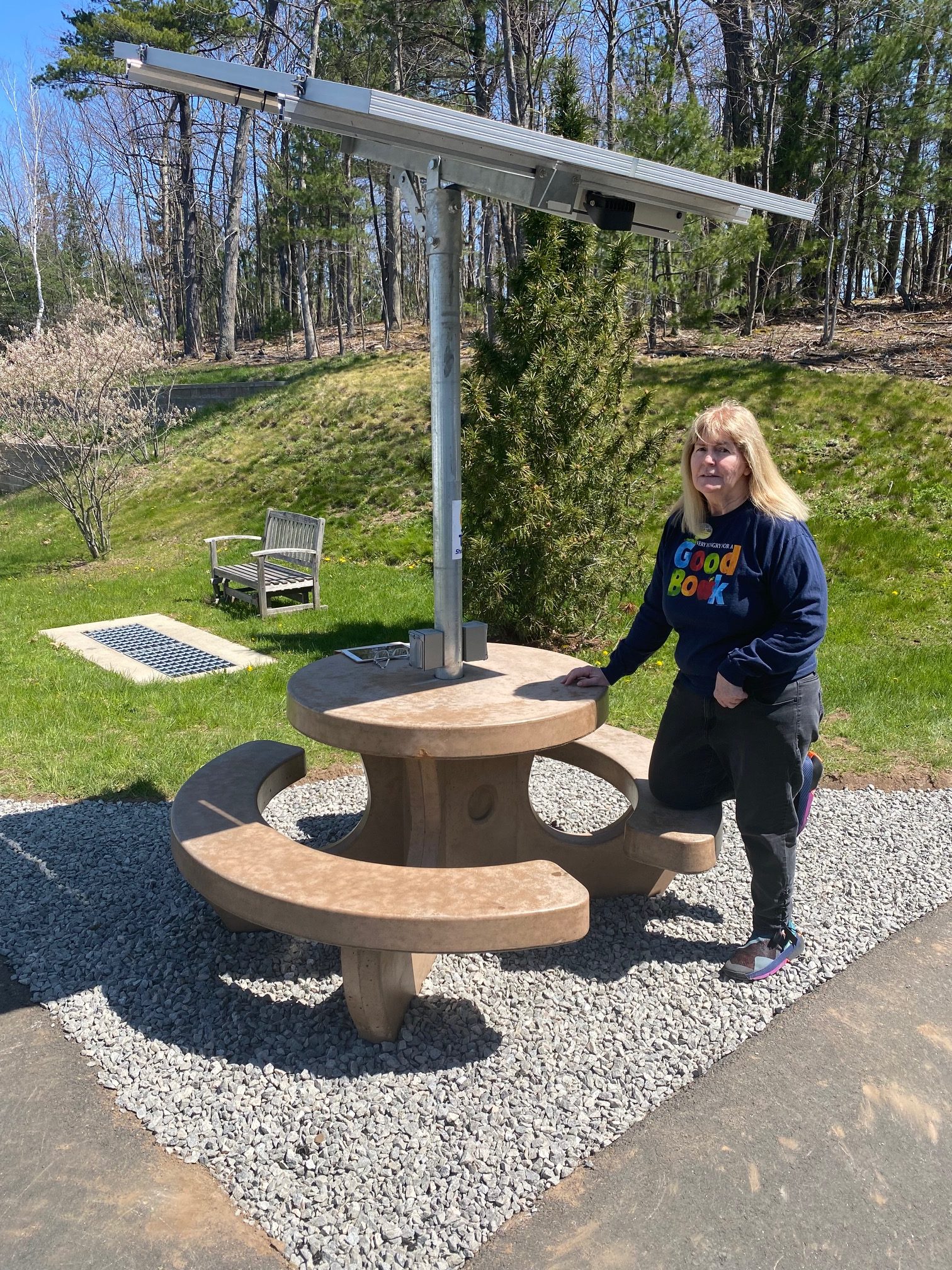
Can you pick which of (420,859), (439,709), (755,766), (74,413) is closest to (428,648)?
(439,709)

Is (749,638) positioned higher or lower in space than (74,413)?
lower

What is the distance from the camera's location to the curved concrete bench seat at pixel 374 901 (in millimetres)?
2637

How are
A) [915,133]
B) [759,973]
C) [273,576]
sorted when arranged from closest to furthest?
1. [759,973]
2. [273,576]
3. [915,133]

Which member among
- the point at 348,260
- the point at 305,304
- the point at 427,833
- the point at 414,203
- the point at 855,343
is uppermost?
the point at 348,260

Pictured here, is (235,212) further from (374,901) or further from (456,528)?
(374,901)

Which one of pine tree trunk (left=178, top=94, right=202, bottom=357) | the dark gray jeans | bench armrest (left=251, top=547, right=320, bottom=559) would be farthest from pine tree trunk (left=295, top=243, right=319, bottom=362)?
the dark gray jeans

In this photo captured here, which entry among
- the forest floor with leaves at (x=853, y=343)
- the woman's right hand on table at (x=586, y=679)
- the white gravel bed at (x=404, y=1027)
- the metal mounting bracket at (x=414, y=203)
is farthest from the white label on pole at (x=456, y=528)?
the forest floor with leaves at (x=853, y=343)

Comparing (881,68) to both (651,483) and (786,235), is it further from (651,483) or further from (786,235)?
(651,483)

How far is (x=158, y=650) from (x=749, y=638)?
613 cm

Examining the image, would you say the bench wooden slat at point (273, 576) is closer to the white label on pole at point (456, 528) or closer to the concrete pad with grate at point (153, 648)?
the concrete pad with grate at point (153, 648)

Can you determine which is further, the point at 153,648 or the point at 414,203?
the point at 153,648

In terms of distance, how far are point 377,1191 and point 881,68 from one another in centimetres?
1715

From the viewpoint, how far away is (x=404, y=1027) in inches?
122

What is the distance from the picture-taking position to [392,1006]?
302 cm
